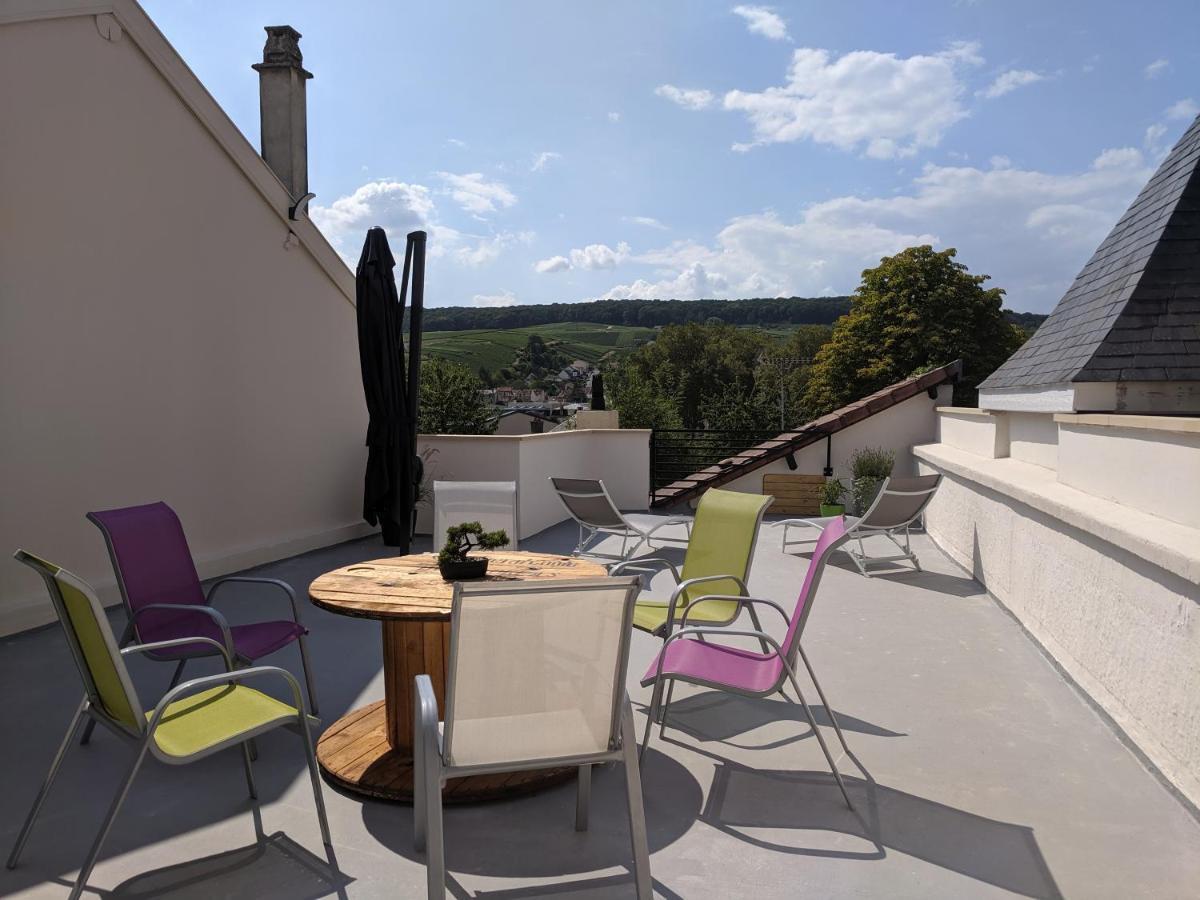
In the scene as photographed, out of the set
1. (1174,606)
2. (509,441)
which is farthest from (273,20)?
(1174,606)

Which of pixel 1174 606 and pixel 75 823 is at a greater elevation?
pixel 1174 606

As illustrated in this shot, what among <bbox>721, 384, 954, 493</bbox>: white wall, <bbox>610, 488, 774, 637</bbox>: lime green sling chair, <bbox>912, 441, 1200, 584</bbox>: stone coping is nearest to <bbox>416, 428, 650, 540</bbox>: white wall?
<bbox>721, 384, 954, 493</bbox>: white wall

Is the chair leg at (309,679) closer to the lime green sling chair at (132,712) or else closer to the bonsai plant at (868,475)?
the lime green sling chair at (132,712)

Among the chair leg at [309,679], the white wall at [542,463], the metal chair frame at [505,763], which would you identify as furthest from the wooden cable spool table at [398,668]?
the white wall at [542,463]

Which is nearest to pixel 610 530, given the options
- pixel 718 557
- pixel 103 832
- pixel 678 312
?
pixel 718 557

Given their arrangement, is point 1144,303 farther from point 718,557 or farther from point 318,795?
point 318,795

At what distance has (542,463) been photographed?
29.2ft

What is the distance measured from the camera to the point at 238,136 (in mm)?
6707

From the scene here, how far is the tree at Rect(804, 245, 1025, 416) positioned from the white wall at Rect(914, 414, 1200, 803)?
21.4 m

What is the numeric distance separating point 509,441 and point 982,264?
23202 mm

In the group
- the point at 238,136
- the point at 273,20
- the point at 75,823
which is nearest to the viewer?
the point at 75,823

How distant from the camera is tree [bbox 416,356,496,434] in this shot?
27.3 m

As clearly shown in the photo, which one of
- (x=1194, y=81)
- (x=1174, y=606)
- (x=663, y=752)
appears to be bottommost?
(x=663, y=752)

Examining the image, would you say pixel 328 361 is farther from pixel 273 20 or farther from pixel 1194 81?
pixel 1194 81
